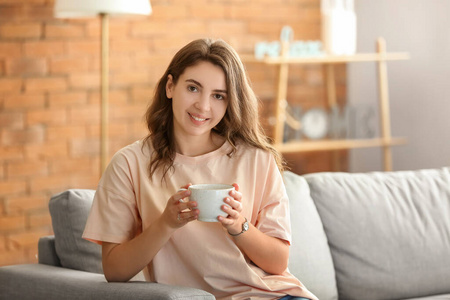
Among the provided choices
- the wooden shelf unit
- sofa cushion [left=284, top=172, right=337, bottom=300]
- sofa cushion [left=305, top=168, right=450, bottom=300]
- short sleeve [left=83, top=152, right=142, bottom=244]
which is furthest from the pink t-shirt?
the wooden shelf unit

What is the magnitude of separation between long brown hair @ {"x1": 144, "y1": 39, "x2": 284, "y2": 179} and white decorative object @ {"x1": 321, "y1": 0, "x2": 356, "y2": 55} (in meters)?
2.41

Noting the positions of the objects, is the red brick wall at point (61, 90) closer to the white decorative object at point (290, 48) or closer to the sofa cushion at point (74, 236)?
the white decorative object at point (290, 48)

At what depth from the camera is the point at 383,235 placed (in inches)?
95.3

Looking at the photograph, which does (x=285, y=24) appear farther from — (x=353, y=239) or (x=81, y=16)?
(x=353, y=239)

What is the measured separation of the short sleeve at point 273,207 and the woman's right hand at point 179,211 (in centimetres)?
27

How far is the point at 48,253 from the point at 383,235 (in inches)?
41.8

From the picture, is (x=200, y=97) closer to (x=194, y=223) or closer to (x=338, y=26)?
(x=194, y=223)

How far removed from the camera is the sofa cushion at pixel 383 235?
2373mm

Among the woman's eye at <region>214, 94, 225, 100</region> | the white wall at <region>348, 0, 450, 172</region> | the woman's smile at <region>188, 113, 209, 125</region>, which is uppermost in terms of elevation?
the white wall at <region>348, 0, 450, 172</region>

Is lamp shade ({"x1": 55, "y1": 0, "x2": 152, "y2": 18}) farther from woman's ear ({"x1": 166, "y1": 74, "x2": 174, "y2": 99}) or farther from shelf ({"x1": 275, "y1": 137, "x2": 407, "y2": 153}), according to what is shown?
woman's ear ({"x1": 166, "y1": 74, "x2": 174, "y2": 99})

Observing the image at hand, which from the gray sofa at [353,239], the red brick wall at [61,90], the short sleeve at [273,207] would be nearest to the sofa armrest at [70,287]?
the gray sofa at [353,239]

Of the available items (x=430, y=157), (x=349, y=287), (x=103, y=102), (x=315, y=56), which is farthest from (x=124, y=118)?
(x=349, y=287)

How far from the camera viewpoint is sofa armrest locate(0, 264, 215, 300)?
5.59 feet

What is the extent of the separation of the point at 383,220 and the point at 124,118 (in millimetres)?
2047
